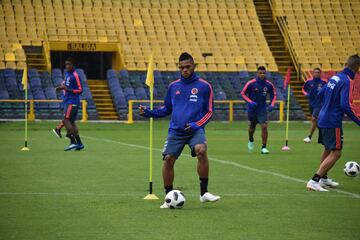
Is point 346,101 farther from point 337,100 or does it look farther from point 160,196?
point 160,196

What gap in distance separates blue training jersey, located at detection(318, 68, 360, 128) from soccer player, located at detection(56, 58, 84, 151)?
9.83 m

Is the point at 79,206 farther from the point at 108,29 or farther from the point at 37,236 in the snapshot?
the point at 108,29

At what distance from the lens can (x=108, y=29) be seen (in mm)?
45719

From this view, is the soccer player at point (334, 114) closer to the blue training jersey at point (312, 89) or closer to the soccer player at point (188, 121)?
the soccer player at point (188, 121)

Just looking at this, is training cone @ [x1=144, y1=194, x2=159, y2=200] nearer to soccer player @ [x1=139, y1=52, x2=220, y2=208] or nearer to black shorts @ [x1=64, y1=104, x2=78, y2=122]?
soccer player @ [x1=139, y1=52, x2=220, y2=208]

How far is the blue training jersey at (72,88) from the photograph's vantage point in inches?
873

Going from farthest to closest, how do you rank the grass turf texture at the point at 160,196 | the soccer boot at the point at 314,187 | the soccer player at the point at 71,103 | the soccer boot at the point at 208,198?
the soccer player at the point at 71,103, the soccer boot at the point at 314,187, the soccer boot at the point at 208,198, the grass turf texture at the point at 160,196

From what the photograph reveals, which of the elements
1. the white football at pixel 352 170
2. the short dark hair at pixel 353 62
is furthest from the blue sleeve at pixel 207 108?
the white football at pixel 352 170

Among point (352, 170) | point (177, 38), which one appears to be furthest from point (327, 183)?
point (177, 38)

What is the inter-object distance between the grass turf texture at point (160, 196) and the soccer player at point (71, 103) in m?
0.50

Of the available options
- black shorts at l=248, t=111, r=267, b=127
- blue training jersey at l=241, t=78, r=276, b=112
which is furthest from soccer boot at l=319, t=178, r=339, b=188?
blue training jersey at l=241, t=78, r=276, b=112

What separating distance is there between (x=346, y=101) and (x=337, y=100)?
11.3 inches

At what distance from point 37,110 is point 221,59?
11584mm

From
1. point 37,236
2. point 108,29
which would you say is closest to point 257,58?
point 108,29
